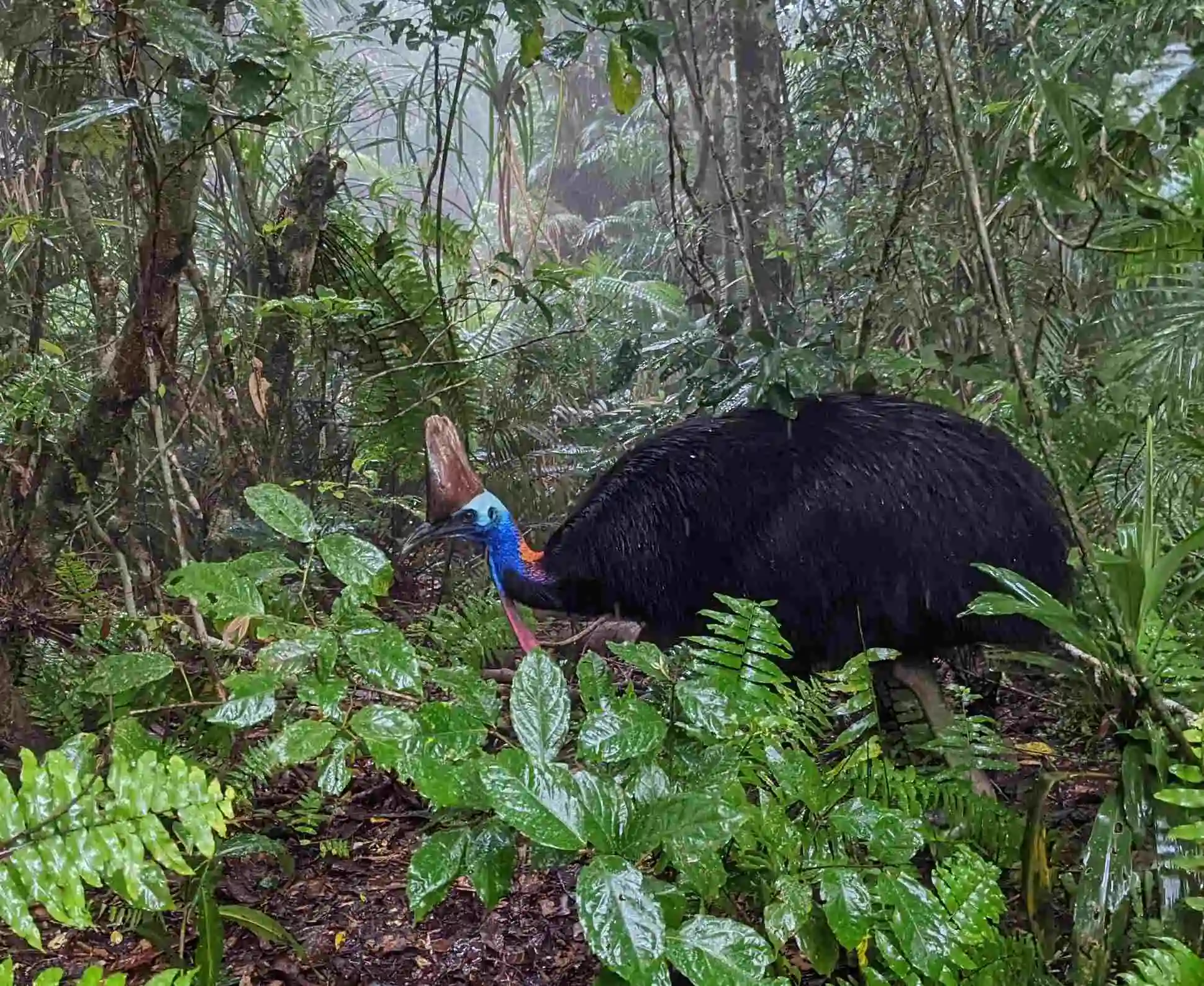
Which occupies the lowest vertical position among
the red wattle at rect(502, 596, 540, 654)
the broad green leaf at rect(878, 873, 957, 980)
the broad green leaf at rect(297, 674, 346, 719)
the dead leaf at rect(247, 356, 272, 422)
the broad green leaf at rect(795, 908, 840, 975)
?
the broad green leaf at rect(795, 908, 840, 975)

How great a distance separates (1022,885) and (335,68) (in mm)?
3579

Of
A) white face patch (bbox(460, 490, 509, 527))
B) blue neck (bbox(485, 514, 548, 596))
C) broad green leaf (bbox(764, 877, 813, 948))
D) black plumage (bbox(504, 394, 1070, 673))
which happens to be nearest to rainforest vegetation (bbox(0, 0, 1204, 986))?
broad green leaf (bbox(764, 877, 813, 948))

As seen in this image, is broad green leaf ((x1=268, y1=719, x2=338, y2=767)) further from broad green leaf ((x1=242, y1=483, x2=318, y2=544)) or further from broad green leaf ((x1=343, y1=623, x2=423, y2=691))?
broad green leaf ((x1=242, y1=483, x2=318, y2=544))

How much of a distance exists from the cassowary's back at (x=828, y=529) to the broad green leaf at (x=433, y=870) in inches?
42.7

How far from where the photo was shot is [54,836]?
911mm

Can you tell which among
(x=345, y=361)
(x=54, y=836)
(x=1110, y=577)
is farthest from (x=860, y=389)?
(x=54, y=836)

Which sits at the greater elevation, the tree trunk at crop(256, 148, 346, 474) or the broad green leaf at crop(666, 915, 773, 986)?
the tree trunk at crop(256, 148, 346, 474)

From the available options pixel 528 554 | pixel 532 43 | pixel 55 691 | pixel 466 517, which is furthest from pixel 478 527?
pixel 532 43

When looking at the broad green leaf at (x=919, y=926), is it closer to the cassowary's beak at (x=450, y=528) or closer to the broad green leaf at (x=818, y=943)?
the broad green leaf at (x=818, y=943)

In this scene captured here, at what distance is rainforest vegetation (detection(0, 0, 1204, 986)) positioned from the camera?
1.12 metres

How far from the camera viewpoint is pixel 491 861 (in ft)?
3.71

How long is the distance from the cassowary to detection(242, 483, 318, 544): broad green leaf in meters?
0.88

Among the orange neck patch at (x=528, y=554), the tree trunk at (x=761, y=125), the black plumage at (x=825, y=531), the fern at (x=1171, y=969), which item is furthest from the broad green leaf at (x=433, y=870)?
the tree trunk at (x=761, y=125)

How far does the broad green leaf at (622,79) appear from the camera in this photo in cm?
244
